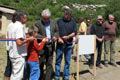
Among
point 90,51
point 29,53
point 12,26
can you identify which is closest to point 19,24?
point 12,26

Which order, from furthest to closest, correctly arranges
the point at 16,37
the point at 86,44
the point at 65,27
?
the point at 86,44, the point at 65,27, the point at 16,37

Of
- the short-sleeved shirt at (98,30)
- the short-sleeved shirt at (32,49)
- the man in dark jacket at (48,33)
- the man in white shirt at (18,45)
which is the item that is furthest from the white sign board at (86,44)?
the man in white shirt at (18,45)

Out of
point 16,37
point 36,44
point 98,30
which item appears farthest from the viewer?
point 98,30

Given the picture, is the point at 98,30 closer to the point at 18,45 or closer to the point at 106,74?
the point at 106,74

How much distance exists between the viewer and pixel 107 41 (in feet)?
20.5

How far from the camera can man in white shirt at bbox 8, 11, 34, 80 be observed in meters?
3.35

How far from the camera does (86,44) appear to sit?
5.14 meters

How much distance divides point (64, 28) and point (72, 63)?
8.56 feet

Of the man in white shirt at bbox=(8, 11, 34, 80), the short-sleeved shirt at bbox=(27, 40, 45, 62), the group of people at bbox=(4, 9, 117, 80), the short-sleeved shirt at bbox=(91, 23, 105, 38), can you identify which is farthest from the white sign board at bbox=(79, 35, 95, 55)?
the man in white shirt at bbox=(8, 11, 34, 80)

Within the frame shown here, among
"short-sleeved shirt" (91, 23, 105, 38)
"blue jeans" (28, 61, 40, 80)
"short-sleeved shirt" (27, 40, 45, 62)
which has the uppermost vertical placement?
"short-sleeved shirt" (91, 23, 105, 38)

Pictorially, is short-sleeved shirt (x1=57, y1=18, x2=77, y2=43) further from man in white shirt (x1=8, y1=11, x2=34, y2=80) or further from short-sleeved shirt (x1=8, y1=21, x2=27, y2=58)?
short-sleeved shirt (x1=8, y1=21, x2=27, y2=58)

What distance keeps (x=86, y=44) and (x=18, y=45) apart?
2.39 m

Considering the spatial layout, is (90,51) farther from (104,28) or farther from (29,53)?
(29,53)

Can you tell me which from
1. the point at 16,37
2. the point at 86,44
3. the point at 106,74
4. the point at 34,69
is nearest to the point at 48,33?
the point at 34,69
